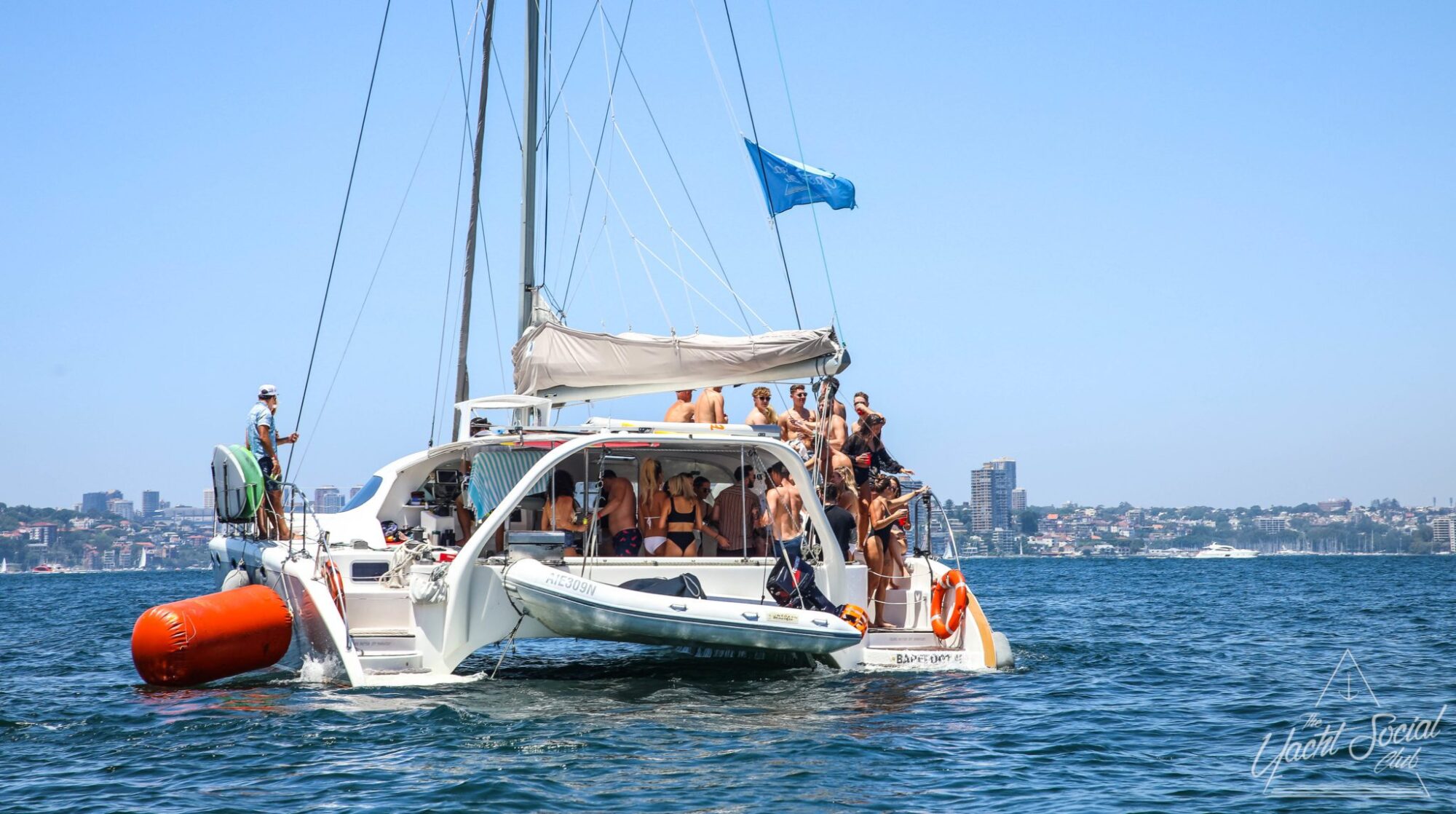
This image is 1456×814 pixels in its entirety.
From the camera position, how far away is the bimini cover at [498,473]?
39.1 ft

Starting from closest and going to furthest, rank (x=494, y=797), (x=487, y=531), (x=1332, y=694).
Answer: (x=494, y=797) → (x=487, y=531) → (x=1332, y=694)

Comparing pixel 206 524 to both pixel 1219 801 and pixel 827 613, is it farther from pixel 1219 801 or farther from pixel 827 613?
pixel 1219 801

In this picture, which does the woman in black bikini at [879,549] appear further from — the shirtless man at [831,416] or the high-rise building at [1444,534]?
the high-rise building at [1444,534]

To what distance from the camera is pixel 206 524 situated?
15.9 meters

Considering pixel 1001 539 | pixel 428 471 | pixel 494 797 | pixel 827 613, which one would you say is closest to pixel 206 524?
pixel 428 471

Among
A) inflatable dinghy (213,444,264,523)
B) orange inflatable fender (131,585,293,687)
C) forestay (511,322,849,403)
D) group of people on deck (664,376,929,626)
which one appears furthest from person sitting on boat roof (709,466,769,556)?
inflatable dinghy (213,444,264,523)

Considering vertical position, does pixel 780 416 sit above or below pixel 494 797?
above

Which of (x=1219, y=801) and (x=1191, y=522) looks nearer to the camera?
(x=1219, y=801)

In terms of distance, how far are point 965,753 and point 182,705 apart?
5.92 meters

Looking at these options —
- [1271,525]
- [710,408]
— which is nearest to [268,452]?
[710,408]

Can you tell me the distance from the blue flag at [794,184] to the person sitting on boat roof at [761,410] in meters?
1.99

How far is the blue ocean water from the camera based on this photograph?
7.97 meters

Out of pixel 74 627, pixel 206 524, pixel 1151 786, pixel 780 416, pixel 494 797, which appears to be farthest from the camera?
pixel 74 627

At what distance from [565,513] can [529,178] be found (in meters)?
4.21
